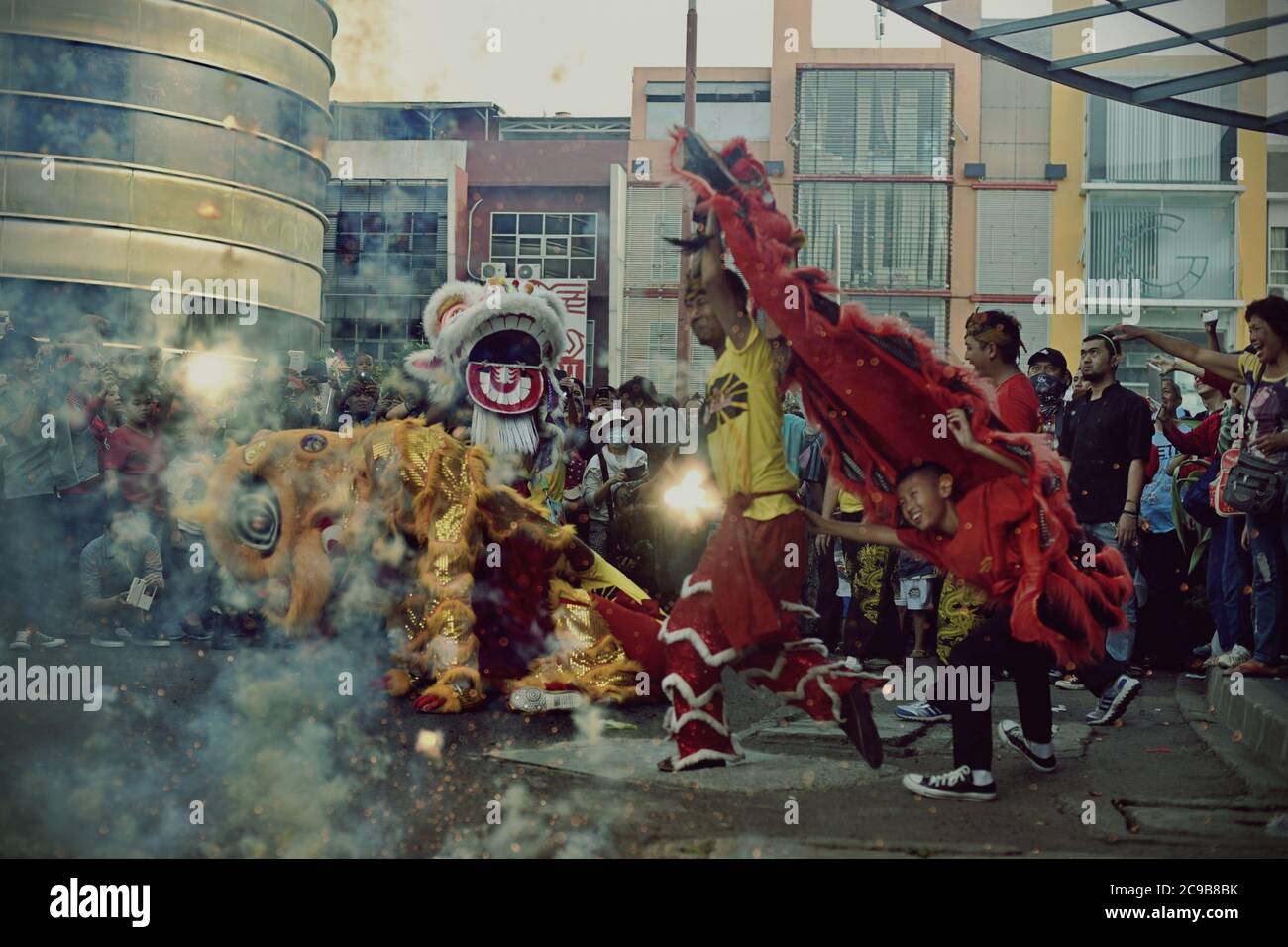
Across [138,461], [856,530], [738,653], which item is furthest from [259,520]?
[856,530]

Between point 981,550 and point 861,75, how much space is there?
14.2 metres

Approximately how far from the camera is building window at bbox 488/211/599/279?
655 inches

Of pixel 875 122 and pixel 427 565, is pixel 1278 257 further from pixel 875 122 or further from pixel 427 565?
pixel 427 565

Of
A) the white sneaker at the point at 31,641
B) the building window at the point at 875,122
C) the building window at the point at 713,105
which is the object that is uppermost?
the building window at the point at 875,122

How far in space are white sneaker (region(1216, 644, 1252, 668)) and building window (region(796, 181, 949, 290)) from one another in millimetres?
8197

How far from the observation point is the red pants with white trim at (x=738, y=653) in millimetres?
4168

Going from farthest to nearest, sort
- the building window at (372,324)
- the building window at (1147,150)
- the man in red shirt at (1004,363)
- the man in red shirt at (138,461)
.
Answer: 1. the building window at (1147,150)
2. the building window at (372,324)
3. the man in red shirt at (138,461)
4. the man in red shirt at (1004,363)

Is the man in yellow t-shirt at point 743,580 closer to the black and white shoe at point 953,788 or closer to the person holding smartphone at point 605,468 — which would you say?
the black and white shoe at point 953,788

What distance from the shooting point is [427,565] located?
5.88 meters

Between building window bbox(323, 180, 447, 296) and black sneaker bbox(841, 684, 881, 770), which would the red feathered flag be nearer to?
black sneaker bbox(841, 684, 881, 770)

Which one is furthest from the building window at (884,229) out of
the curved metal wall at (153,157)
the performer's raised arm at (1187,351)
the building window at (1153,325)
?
the performer's raised arm at (1187,351)

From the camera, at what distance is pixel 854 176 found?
16547 mm

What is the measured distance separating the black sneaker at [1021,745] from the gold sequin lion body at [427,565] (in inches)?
60.4
